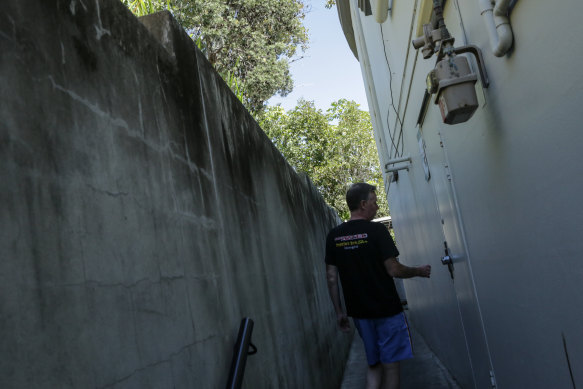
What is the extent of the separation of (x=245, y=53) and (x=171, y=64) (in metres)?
15.4

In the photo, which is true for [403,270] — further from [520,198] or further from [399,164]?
[399,164]

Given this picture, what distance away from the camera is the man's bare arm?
11.6 ft

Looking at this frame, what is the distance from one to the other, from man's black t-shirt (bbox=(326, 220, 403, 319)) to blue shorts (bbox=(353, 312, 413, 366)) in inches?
2.3

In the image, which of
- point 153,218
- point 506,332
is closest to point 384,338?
point 506,332

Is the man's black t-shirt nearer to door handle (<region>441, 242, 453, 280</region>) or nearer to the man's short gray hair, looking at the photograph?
the man's short gray hair

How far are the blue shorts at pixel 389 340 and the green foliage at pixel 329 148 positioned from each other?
656 inches

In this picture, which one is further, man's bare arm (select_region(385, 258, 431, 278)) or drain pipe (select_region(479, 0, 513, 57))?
man's bare arm (select_region(385, 258, 431, 278))

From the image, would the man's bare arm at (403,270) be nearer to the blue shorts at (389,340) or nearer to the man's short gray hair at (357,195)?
the blue shorts at (389,340)

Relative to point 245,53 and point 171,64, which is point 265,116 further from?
point 171,64

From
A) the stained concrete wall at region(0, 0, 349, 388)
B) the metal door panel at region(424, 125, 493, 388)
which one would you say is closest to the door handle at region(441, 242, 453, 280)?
the metal door panel at region(424, 125, 493, 388)

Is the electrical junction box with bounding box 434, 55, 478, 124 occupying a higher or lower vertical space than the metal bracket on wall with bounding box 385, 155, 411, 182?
lower

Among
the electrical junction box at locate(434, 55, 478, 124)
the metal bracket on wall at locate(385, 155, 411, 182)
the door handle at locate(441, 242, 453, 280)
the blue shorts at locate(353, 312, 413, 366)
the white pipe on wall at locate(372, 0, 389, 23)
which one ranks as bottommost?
the blue shorts at locate(353, 312, 413, 366)

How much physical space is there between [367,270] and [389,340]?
1.59ft

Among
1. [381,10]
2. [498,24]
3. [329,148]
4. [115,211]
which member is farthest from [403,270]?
[329,148]
